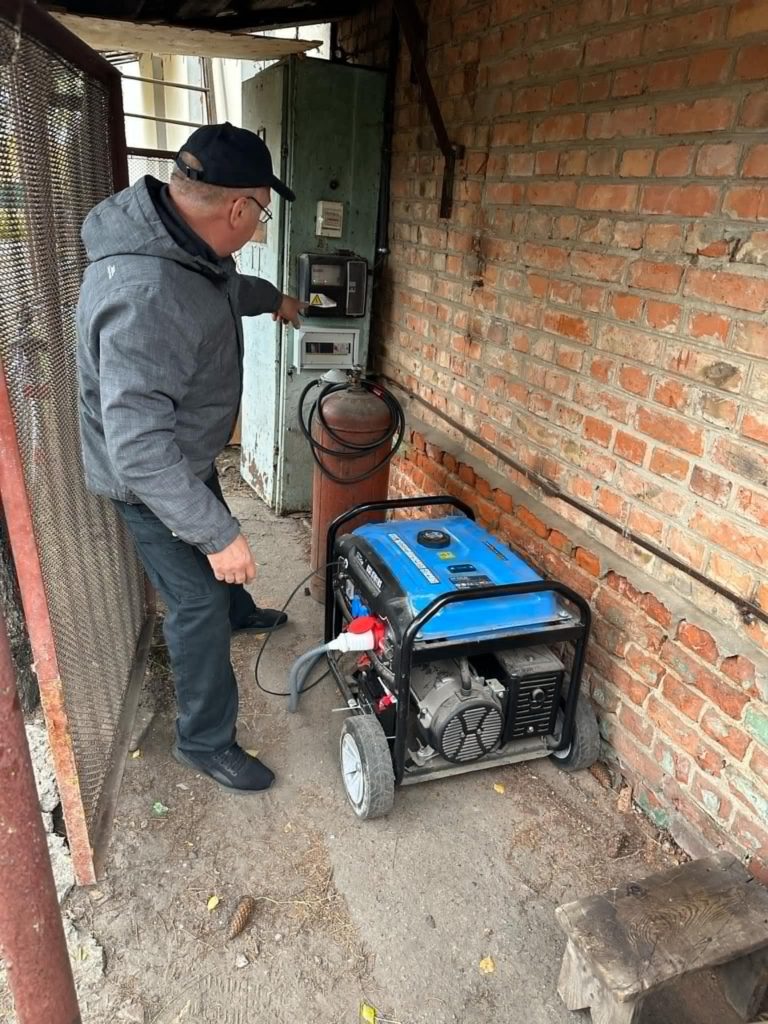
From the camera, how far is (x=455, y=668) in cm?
239

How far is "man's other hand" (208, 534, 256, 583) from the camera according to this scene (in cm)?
205

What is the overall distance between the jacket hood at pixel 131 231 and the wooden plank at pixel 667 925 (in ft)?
6.51

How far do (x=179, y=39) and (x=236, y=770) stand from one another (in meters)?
3.54

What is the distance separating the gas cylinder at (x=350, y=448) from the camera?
3229 millimetres

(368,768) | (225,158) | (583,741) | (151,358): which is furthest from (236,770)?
(225,158)

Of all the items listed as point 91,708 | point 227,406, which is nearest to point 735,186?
point 227,406

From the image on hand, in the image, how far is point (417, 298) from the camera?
12.1 ft

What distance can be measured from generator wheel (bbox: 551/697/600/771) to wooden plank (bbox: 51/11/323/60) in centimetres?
334

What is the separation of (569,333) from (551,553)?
82cm

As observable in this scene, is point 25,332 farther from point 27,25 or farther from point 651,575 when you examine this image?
point 651,575

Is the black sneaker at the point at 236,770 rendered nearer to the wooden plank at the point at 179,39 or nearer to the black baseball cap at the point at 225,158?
the black baseball cap at the point at 225,158

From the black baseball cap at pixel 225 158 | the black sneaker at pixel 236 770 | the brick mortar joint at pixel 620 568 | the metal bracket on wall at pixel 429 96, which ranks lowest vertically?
the black sneaker at pixel 236 770

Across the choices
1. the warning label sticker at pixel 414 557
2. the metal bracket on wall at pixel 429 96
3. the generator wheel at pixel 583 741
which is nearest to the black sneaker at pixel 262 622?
the warning label sticker at pixel 414 557

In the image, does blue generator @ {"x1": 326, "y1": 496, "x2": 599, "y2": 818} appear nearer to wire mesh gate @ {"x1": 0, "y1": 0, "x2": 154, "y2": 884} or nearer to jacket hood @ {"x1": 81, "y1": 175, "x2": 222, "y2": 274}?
wire mesh gate @ {"x1": 0, "y1": 0, "x2": 154, "y2": 884}
